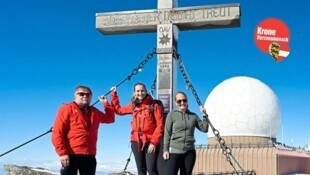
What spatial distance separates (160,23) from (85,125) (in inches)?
184

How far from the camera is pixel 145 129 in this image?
7.04 m

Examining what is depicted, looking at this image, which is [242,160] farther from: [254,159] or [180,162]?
Answer: [180,162]

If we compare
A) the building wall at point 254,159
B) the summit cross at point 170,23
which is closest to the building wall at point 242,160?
the building wall at point 254,159

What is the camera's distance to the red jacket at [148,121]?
6.94 m

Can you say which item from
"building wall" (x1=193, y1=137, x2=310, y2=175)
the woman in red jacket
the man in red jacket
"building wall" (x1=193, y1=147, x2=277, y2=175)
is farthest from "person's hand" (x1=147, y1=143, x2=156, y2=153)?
"building wall" (x1=193, y1=147, x2=277, y2=175)

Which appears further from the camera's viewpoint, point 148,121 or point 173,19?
point 173,19

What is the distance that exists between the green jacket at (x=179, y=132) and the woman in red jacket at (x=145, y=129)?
0.31m

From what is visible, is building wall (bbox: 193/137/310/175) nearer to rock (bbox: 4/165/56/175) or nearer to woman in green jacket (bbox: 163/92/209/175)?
rock (bbox: 4/165/56/175)

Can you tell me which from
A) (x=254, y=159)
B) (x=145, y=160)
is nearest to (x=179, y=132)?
(x=145, y=160)

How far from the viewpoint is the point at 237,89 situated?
34156 mm

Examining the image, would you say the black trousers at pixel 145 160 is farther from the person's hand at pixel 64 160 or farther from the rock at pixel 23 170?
the rock at pixel 23 170

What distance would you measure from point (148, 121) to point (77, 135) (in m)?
1.55

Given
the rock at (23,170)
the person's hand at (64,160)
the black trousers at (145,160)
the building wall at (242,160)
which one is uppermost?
the person's hand at (64,160)

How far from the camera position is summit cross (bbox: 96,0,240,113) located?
9.73 metres
